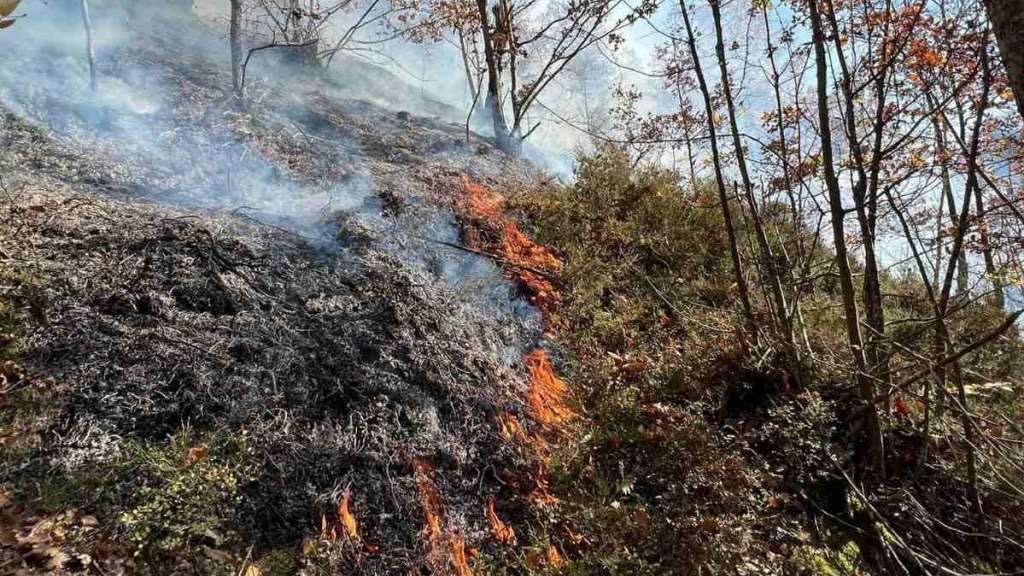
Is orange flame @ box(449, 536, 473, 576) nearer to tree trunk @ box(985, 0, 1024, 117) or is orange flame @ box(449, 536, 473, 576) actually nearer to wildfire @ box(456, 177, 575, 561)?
wildfire @ box(456, 177, 575, 561)

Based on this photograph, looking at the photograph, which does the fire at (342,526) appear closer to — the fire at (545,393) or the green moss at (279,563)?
the green moss at (279,563)

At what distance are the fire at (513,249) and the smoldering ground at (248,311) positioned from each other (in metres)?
0.25

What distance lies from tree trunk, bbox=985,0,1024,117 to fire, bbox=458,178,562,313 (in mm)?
3256

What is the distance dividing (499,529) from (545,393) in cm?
114

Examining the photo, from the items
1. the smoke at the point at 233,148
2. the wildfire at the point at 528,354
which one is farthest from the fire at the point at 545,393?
the smoke at the point at 233,148

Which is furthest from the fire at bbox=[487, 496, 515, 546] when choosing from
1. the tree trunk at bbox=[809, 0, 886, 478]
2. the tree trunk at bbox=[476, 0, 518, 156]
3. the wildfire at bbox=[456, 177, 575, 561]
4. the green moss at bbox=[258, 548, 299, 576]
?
the tree trunk at bbox=[476, 0, 518, 156]

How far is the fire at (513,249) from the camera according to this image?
4.45 m

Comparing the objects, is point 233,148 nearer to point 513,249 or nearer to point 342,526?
point 513,249

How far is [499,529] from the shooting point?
246cm

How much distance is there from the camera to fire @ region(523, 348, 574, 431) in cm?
321

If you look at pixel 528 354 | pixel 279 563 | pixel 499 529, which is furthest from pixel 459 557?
pixel 528 354

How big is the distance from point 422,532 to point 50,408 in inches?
67.6

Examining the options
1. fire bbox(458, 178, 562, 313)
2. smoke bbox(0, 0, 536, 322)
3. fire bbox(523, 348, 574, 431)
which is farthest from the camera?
fire bbox(458, 178, 562, 313)

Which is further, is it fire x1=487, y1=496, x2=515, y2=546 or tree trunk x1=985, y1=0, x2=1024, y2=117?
fire x1=487, y1=496, x2=515, y2=546
